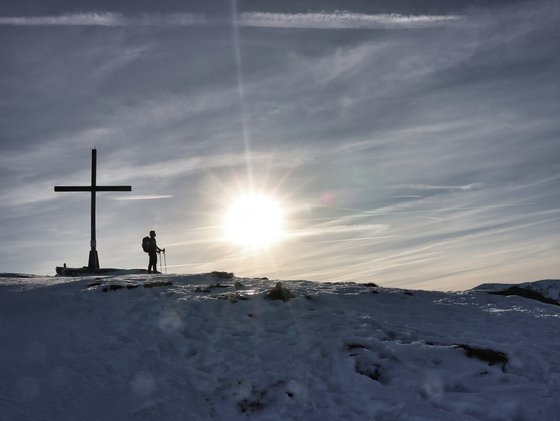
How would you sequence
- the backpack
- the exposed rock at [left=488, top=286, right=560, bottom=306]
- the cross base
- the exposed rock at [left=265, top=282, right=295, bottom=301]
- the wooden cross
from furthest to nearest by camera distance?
the wooden cross, the cross base, the backpack, the exposed rock at [left=488, top=286, right=560, bottom=306], the exposed rock at [left=265, top=282, right=295, bottom=301]

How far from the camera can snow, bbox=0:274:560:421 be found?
779cm

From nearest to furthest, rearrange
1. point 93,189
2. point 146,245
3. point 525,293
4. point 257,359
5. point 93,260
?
point 257,359 < point 525,293 < point 146,245 < point 93,260 < point 93,189

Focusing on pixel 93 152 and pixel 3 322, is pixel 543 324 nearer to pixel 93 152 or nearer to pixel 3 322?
pixel 3 322

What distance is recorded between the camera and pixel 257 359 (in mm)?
9727

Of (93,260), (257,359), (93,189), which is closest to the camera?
(257,359)

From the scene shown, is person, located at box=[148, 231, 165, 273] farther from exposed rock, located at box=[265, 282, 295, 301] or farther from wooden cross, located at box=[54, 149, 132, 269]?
exposed rock, located at box=[265, 282, 295, 301]

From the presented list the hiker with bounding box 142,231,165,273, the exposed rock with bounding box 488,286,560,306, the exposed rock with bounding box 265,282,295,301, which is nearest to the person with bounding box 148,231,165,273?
the hiker with bounding box 142,231,165,273

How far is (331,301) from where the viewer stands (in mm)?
14281

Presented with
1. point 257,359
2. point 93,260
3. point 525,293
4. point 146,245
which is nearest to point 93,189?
point 93,260

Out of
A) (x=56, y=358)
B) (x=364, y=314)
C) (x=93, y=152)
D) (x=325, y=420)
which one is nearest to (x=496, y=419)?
(x=325, y=420)

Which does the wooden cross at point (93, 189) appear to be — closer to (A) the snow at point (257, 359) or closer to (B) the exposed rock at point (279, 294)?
(A) the snow at point (257, 359)

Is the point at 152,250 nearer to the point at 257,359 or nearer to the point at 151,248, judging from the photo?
the point at 151,248

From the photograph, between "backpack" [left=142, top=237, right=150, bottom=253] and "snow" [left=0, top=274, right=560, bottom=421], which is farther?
"backpack" [left=142, top=237, right=150, bottom=253]

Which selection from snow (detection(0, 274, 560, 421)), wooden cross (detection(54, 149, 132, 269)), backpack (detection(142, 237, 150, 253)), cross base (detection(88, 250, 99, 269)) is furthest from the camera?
wooden cross (detection(54, 149, 132, 269))
